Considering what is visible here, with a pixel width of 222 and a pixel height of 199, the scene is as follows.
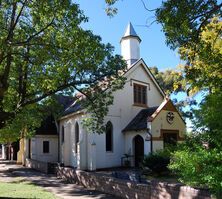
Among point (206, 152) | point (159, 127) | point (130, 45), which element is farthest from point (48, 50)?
point (130, 45)

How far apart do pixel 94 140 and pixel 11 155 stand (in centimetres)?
2218

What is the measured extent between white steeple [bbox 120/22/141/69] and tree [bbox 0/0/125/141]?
17.3 metres

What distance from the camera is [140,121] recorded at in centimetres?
3023

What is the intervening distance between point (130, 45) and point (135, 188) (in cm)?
2432

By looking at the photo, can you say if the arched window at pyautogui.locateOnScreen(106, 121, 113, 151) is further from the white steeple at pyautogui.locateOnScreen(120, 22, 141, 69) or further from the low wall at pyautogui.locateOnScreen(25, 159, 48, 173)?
the white steeple at pyautogui.locateOnScreen(120, 22, 141, 69)

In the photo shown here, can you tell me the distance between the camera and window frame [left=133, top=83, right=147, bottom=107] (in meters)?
32.4

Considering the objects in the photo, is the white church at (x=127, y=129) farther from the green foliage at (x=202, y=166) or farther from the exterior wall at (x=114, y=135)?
the green foliage at (x=202, y=166)

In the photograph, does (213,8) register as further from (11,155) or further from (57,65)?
(11,155)

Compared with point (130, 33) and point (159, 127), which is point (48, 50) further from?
point (130, 33)

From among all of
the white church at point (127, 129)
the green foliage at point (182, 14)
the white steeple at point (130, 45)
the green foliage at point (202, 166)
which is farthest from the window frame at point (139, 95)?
the green foliage at point (202, 166)

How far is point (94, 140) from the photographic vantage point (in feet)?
94.8

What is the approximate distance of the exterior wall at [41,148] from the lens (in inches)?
1422

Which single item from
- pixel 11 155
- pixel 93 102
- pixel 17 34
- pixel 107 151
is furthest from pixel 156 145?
pixel 11 155

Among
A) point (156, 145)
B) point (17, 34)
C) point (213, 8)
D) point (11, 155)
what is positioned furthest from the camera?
point (11, 155)
